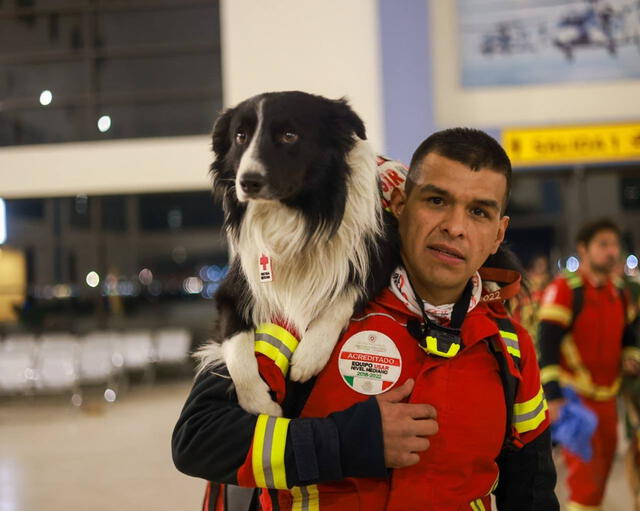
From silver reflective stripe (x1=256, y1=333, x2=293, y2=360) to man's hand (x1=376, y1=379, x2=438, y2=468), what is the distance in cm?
22

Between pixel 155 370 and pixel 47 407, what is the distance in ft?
5.06

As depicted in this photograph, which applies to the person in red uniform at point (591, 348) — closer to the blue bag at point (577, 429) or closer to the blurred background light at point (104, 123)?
the blue bag at point (577, 429)

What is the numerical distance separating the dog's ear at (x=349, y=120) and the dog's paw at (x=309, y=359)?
1.67 ft

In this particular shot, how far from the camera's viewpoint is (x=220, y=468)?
3.42 feet

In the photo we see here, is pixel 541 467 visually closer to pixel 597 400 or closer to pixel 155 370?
pixel 597 400

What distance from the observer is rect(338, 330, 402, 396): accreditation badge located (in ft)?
3.73

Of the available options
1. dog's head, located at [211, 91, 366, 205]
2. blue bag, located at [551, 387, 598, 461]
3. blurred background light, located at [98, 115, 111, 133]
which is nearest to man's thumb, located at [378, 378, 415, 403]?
dog's head, located at [211, 91, 366, 205]

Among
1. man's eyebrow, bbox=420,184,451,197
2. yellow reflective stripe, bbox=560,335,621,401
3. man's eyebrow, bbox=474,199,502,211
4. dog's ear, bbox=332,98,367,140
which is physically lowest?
yellow reflective stripe, bbox=560,335,621,401

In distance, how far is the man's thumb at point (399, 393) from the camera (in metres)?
1.08

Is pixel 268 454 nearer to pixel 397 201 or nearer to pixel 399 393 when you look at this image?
pixel 399 393

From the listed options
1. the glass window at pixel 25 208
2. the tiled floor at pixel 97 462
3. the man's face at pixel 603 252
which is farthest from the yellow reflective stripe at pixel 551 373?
the glass window at pixel 25 208

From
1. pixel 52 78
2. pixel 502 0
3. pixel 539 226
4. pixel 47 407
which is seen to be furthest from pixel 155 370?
pixel 502 0

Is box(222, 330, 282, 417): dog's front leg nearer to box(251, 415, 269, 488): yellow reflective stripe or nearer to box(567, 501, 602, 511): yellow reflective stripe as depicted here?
box(251, 415, 269, 488): yellow reflective stripe

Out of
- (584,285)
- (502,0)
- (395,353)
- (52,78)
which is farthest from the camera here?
(52,78)
